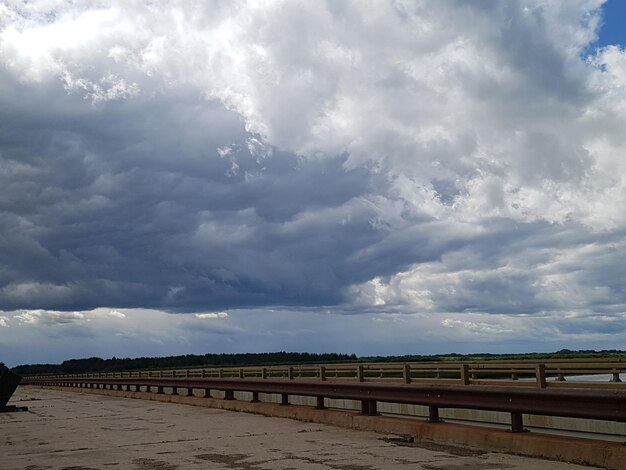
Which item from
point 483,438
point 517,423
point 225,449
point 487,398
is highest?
point 487,398

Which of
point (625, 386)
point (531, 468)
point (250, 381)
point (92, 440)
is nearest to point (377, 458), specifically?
point (531, 468)

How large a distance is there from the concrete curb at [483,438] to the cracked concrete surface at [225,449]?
0.73 ft

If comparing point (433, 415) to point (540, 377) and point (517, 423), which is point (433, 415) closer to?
point (517, 423)

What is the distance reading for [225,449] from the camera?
11.2 metres

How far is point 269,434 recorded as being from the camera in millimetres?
13078

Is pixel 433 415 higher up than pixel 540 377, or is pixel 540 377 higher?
pixel 540 377

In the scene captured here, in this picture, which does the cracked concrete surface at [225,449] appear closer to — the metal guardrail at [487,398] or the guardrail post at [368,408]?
the guardrail post at [368,408]

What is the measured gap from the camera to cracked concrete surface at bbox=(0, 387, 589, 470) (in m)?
9.30

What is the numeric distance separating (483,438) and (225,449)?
3.82 m

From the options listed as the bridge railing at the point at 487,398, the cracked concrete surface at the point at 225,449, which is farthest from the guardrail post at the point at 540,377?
the cracked concrete surface at the point at 225,449

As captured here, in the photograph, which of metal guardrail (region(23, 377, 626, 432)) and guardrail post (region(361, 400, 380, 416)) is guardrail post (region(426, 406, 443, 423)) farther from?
guardrail post (region(361, 400, 380, 416))

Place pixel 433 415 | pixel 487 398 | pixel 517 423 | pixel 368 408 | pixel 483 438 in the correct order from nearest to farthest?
pixel 517 423 → pixel 483 438 → pixel 487 398 → pixel 433 415 → pixel 368 408

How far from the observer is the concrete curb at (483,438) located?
27.8 feet

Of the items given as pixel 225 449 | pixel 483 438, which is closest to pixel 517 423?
pixel 483 438
